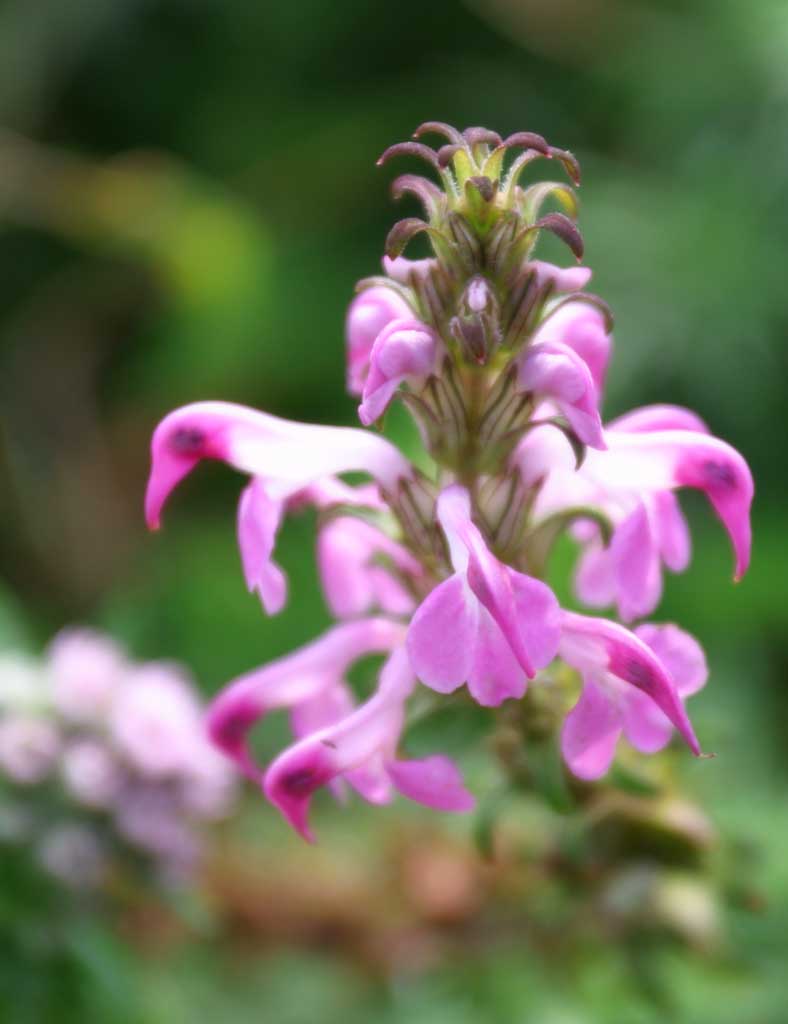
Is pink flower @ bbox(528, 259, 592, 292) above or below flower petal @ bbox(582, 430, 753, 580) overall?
above

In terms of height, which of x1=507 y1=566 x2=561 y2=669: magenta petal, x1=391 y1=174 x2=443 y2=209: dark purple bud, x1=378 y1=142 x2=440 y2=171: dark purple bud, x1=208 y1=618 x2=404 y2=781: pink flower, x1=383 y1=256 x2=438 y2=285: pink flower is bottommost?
x1=208 y1=618 x2=404 y2=781: pink flower

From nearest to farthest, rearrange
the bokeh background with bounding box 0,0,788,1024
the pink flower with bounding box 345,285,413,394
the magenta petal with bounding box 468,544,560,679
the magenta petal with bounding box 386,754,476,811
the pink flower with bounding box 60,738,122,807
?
the magenta petal with bounding box 468,544,560,679, the magenta petal with bounding box 386,754,476,811, the pink flower with bounding box 345,285,413,394, the pink flower with bounding box 60,738,122,807, the bokeh background with bounding box 0,0,788,1024

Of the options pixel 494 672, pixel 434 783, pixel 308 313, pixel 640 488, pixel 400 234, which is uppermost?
pixel 400 234

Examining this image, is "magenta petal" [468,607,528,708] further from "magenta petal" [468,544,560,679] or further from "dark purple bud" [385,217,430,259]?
"dark purple bud" [385,217,430,259]

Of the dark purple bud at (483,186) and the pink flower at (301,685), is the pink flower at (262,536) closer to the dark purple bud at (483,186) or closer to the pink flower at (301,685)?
the pink flower at (301,685)

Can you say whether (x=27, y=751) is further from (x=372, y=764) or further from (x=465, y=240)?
(x=465, y=240)

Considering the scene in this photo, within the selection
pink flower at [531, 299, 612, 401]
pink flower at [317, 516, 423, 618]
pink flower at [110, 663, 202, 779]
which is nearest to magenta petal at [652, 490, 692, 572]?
pink flower at [531, 299, 612, 401]

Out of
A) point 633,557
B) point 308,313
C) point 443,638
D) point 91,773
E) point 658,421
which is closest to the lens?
point 443,638

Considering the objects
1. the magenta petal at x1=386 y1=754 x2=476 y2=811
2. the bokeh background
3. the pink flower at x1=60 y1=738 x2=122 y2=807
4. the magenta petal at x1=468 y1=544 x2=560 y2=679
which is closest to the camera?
the magenta petal at x1=468 y1=544 x2=560 y2=679

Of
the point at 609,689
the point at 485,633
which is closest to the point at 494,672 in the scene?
the point at 485,633
